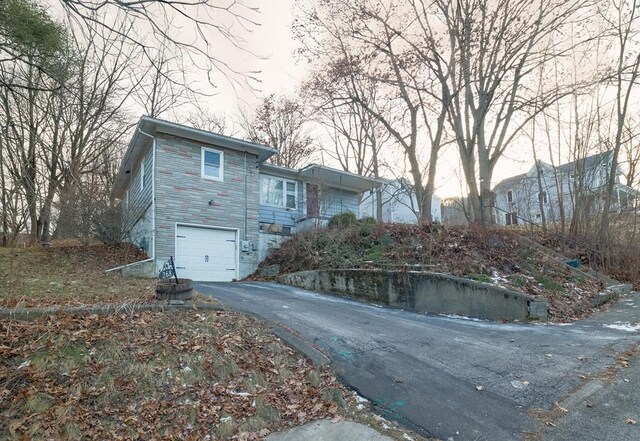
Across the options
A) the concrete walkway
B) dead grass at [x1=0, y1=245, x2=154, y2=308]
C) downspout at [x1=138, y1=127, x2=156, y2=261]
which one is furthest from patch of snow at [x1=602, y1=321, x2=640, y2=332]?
downspout at [x1=138, y1=127, x2=156, y2=261]

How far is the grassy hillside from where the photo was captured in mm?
7531

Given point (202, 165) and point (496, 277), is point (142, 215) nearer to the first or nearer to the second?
point (202, 165)

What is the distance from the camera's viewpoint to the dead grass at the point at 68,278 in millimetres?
5160

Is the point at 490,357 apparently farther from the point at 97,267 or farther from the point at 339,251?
the point at 97,267

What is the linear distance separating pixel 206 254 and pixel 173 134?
395 centimetres

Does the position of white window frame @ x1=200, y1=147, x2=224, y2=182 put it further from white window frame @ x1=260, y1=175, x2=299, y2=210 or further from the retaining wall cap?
the retaining wall cap

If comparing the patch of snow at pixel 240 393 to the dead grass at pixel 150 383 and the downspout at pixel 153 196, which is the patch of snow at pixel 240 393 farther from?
the downspout at pixel 153 196

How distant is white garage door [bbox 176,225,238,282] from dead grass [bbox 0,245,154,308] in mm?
1292

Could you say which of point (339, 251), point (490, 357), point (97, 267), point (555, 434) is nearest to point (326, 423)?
point (555, 434)

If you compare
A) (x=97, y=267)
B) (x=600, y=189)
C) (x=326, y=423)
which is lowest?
(x=326, y=423)

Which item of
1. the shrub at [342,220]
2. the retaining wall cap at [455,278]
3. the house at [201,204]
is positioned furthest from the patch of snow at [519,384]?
the shrub at [342,220]

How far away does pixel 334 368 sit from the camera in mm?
4129

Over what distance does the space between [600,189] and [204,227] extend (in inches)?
484

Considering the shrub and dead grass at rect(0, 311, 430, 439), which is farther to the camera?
the shrub
